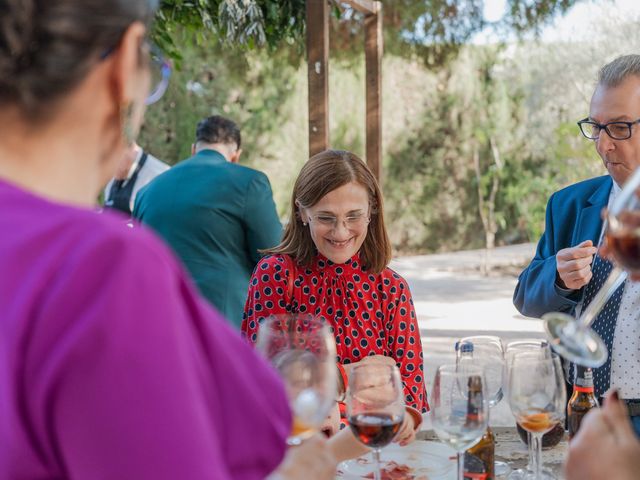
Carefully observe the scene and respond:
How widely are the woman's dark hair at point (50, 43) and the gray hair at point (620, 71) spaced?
1810 mm

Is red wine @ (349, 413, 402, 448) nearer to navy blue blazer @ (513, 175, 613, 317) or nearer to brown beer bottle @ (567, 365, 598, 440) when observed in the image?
brown beer bottle @ (567, 365, 598, 440)

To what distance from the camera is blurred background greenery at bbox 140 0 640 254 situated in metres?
11.4

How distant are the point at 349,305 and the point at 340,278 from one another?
0.10 metres

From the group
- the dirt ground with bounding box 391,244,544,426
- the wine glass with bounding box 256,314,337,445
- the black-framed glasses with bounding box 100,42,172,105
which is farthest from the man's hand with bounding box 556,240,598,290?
the dirt ground with bounding box 391,244,544,426

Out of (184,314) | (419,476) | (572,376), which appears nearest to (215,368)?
(184,314)

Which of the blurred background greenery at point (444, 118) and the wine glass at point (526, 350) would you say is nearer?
the wine glass at point (526, 350)

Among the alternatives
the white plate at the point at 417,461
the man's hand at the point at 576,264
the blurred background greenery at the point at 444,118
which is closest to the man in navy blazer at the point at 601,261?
the man's hand at the point at 576,264

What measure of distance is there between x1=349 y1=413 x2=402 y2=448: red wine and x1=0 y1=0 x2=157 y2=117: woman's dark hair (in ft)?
2.74

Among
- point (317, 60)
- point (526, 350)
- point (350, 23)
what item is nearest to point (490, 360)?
point (526, 350)

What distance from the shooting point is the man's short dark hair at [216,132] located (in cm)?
421

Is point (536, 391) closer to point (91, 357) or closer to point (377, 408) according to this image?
point (377, 408)

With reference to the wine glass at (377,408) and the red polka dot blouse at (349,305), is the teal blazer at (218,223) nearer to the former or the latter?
the red polka dot blouse at (349,305)

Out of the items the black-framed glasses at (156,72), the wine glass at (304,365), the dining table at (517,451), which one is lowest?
the dining table at (517,451)

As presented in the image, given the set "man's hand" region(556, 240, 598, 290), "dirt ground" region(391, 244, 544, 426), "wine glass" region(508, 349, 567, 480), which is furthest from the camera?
"dirt ground" region(391, 244, 544, 426)
